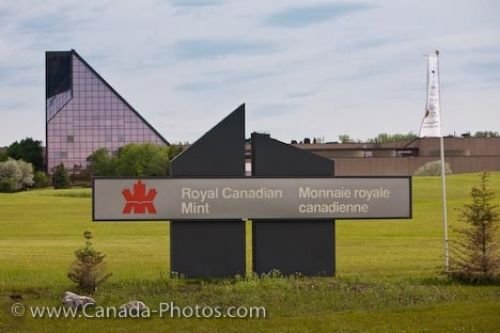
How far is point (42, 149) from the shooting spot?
170m

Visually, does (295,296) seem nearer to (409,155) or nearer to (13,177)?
(13,177)

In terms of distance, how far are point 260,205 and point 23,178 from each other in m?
118

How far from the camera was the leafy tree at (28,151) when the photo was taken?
163750 mm

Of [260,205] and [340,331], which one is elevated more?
[260,205]

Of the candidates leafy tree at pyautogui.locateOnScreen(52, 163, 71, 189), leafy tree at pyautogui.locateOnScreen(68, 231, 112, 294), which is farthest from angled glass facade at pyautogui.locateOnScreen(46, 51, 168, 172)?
leafy tree at pyautogui.locateOnScreen(68, 231, 112, 294)

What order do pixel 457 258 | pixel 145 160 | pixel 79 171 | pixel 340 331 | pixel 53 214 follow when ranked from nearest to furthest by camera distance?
pixel 340 331
pixel 457 258
pixel 53 214
pixel 145 160
pixel 79 171

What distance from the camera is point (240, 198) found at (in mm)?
14484

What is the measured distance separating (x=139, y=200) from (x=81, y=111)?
533ft

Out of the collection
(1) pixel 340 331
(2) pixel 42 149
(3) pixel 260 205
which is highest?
(2) pixel 42 149

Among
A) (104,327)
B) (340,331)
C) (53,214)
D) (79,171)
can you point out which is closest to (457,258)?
(340,331)

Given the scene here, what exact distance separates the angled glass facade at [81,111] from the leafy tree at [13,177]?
1568 inches

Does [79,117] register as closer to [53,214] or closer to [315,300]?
[53,214]

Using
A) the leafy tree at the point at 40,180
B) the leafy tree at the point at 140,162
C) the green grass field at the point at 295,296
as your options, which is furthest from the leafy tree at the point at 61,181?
the green grass field at the point at 295,296

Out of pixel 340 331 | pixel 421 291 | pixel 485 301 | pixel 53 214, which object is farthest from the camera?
pixel 53 214
